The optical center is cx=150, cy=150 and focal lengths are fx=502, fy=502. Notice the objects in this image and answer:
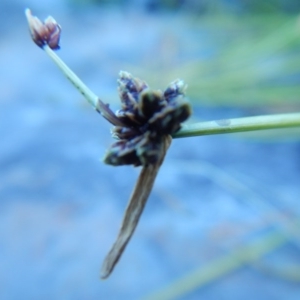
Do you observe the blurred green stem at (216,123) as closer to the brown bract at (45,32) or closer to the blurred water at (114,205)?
the brown bract at (45,32)

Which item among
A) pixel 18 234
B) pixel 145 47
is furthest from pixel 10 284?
pixel 145 47

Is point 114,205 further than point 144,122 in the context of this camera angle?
Yes

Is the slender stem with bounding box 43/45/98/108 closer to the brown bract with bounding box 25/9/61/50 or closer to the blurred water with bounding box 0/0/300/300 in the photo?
the brown bract with bounding box 25/9/61/50

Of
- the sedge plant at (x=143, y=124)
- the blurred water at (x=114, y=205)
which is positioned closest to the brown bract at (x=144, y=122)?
the sedge plant at (x=143, y=124)

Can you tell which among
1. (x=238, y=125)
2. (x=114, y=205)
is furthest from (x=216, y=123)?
(x=114, y=205)

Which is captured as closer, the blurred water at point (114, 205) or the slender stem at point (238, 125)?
the slender stem at point (238, 125)

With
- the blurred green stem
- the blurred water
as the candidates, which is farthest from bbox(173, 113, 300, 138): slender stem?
the blurred water

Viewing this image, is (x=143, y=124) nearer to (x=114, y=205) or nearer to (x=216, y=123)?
(x=216, y=123)
